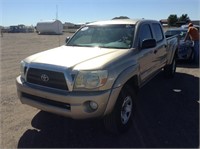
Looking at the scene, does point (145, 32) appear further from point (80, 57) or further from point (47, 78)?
point (47, 78)

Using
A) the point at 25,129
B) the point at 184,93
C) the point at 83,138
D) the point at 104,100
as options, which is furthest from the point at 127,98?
the point at 184,93

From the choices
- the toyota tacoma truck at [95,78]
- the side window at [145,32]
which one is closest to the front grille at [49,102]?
the toyota tacoma truck at [95,78]

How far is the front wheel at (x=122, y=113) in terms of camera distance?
13.0 ft

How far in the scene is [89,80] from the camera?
368 cm

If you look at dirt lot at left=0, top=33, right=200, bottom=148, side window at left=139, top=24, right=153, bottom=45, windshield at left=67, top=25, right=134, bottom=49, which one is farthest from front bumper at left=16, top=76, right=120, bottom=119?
side window at left=139, top=24, right=153, bottom=45

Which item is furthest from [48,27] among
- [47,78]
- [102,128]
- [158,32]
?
[47,78]

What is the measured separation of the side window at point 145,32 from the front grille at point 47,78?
6.75ft

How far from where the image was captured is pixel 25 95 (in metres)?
4.22

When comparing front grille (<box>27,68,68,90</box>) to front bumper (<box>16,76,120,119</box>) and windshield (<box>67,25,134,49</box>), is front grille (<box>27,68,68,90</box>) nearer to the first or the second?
front bumper (<box>16,76,120,119</box>)

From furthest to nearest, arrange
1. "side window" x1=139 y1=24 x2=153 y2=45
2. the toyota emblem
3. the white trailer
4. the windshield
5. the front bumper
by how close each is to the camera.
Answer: the white trailer → "side window" x1=139 y1=24 x2=153 y2=45 → the windshield → the toyota emblem → the front bumper

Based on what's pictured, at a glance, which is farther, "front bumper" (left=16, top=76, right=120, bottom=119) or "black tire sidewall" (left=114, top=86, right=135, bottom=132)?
"black tire sidewall" (left=114, top=86, right=135, bottom=132)

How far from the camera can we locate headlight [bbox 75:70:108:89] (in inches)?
144

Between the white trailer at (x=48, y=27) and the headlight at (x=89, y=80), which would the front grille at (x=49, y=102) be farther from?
the white trailer at (x=48, y=27)

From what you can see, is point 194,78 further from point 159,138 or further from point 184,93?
point 159,138
